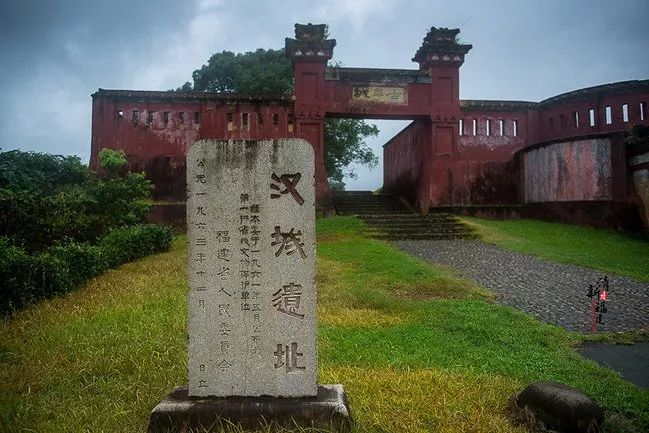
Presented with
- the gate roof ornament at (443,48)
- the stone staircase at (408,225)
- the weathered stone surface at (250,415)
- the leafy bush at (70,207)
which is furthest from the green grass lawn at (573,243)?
the leafy bush at (70,207)

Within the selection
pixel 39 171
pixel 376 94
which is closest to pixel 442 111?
pixel 376 94

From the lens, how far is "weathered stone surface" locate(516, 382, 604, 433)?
3127 mm

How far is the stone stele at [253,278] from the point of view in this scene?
325cm

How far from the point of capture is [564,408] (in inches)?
125

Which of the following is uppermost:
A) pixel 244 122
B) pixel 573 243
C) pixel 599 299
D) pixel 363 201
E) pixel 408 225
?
pixel 244 122

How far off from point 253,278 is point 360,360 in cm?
164

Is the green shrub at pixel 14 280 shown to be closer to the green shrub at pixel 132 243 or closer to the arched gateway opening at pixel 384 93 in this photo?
the green shrub at pixel 132 243

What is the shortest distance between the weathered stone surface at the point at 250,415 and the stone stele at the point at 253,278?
0.20ft

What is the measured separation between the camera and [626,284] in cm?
830

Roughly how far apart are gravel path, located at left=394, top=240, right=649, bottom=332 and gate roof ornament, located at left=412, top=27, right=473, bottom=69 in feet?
26.7

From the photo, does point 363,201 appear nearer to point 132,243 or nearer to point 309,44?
point 309,44

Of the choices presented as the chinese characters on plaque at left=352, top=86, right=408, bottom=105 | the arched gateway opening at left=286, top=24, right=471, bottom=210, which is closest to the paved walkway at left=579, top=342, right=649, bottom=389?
the arched gateway opening at left=286, top=24, right=471, bottom=210

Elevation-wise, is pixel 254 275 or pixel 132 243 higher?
pixel 254 275

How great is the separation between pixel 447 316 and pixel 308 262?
10.5 feet
